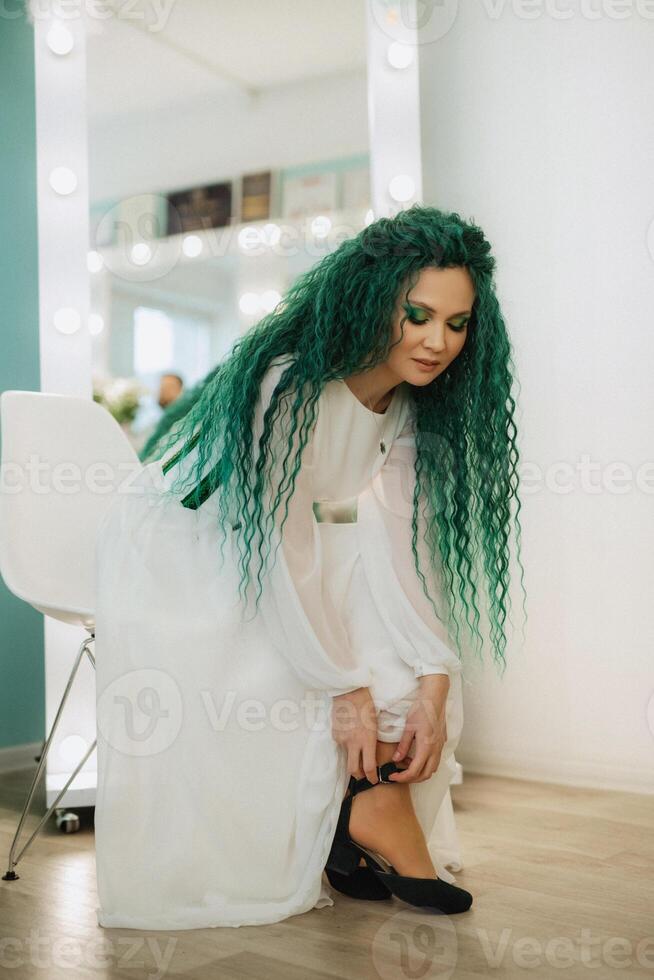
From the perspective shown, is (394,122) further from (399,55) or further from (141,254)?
(141,254)

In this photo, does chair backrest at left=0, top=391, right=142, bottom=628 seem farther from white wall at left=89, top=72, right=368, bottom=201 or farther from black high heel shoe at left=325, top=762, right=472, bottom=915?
white wall at left=89, top=72, right=368, bottom=201

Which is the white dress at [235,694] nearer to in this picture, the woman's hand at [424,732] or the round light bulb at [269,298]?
the woman's hand at [424,732]

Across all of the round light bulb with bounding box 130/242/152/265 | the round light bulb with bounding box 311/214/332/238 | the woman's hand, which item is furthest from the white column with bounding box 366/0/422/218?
the woman's hand

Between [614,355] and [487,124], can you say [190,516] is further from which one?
[487,124]

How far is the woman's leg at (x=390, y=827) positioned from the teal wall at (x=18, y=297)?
1.30 meters

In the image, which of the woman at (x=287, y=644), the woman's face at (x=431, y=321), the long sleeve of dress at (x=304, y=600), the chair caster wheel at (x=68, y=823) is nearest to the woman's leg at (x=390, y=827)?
the woman at (x=287, y=644)

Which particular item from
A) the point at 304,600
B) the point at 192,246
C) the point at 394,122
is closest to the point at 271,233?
the point at 192,246

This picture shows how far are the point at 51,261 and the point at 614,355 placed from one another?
4.19 ft

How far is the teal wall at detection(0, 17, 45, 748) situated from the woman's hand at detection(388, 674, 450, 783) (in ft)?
4.43

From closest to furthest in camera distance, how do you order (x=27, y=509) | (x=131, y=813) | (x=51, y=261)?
1. (x=131, y=813)
2. (x=27, y=509)
3. (x=51, y=261)

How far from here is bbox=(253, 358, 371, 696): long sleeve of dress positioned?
1497mm

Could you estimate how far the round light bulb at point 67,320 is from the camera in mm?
2266

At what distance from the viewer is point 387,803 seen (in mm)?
1539

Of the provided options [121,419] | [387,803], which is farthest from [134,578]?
[121,419]
